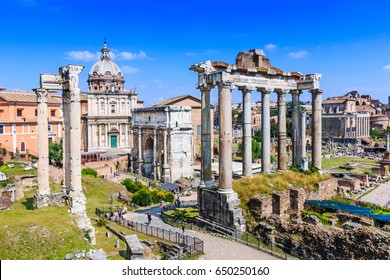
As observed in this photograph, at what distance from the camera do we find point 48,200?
65.2 feet

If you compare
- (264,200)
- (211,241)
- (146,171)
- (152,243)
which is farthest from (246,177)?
(146,171)

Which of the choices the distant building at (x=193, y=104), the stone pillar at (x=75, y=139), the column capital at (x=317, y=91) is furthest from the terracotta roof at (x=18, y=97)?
the column capital at (x=317, y=91)

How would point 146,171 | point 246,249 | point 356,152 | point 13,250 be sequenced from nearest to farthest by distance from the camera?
point 13,250, point 246,249, point 146,171, point 356,152

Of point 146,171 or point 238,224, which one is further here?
point 146,171

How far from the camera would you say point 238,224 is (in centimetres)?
1773

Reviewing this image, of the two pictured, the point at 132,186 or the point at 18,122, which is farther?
the point at 18,122

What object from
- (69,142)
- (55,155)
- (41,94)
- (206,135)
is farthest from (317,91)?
(55,155)

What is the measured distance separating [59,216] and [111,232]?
2.95m

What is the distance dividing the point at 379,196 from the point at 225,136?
21.2 metres

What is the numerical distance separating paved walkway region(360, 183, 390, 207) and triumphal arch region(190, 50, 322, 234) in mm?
8924

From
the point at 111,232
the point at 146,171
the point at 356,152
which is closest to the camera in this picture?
the point at 111,232

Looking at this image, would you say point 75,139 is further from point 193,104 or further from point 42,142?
point 193,104

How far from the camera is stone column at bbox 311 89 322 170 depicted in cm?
2403

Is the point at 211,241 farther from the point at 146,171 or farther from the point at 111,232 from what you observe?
the point at 146,171
